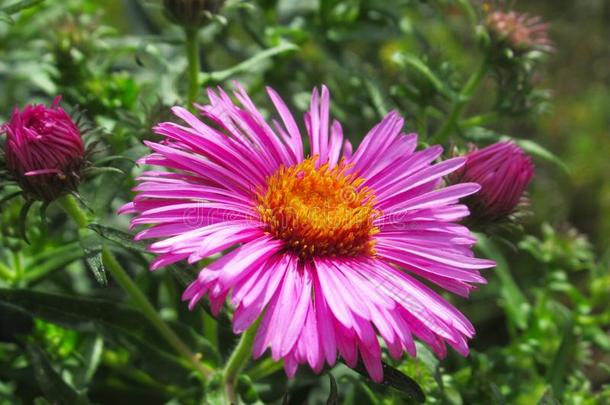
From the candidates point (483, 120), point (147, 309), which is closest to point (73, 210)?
point (147, 309)

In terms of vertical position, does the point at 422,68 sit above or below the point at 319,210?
above

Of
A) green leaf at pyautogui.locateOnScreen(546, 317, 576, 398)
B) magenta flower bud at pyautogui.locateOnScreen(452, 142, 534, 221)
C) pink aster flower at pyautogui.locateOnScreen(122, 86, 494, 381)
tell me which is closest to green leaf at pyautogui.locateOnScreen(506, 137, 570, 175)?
green leaf at pyautogui.locateOnScreen(546, 317, 576, 398)

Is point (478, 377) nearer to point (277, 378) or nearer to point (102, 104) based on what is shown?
point (277, 378)

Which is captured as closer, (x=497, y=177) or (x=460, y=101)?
(x=497, y=177)

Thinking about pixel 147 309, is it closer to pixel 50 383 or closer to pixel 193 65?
pixel 50 383

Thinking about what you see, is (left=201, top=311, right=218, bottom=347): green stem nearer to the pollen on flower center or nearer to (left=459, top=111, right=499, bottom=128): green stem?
the pollen on flower center

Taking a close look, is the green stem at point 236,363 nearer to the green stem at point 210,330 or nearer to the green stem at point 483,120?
the green stem at point 210,330
